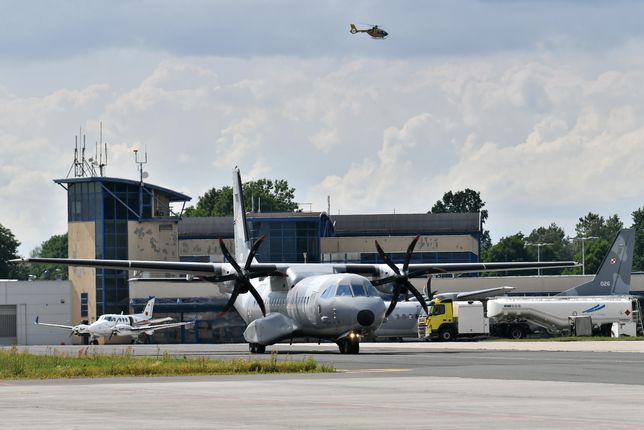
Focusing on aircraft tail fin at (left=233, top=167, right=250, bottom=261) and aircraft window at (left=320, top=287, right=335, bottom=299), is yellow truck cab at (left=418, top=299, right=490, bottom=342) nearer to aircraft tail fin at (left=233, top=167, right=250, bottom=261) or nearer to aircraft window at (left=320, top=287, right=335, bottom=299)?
aircraft tail fin at (left=233, top=167, right=250, bottom=261)

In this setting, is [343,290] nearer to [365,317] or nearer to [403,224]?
[365,317]

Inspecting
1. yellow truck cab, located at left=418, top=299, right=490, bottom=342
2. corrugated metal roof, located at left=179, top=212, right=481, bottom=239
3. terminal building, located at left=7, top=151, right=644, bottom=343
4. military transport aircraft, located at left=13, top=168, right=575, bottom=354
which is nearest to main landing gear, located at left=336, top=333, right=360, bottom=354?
military transport aircraft, located at left=13, top=168, right=575, bottom=354

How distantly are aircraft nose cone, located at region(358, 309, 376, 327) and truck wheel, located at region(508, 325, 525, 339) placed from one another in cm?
4342

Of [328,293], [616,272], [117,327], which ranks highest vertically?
[616,272]

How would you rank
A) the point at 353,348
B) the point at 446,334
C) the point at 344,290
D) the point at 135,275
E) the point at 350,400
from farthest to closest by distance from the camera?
the point at 135,275 → the point at 446,334 → the point at 353,348 → the point at 344,290 → the point at 350,400

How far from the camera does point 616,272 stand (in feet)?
314

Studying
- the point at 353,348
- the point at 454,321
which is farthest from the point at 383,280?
the point at 454,321

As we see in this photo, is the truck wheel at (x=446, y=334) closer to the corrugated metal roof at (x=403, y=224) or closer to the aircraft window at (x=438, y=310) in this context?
the aircraft window at (x=438, y=310)

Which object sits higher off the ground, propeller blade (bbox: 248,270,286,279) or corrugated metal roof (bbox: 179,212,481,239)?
corrugated metal roof (bbox: 179,212,481,239)

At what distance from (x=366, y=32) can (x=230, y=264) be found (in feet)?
128

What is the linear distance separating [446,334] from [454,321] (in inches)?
44.5

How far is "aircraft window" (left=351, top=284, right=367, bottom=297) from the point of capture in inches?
1978

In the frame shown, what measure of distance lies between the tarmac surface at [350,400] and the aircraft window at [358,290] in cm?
1428

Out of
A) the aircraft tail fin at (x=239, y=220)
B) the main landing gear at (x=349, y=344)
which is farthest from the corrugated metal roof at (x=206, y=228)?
the main landing gear at (x=349, y=344)
